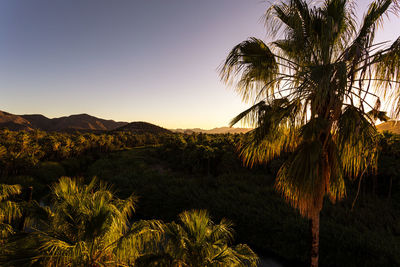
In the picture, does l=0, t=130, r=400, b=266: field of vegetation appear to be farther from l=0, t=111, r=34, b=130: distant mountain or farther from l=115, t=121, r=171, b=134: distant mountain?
l=115, t=121, r=171, b=134: distant mountain

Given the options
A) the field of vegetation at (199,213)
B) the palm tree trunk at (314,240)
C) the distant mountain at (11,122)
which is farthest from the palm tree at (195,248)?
the distant mountain at (11,122)

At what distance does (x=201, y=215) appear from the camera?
5.61 m

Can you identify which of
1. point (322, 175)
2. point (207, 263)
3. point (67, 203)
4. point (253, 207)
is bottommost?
point (253, 207)

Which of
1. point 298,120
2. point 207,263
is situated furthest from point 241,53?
point 207,263

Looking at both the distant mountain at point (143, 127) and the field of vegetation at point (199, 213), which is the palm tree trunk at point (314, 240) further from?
the distant mountain at point (143, 127)

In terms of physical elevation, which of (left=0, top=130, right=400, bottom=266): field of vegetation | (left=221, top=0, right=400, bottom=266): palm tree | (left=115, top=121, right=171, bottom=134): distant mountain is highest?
(left=115, top=121, right=171, bottom=134): distant mountain

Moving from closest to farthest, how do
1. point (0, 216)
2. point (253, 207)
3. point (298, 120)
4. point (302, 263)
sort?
point (298, 120) → point (0, 216) → point (302, 263) → point (253, 207)

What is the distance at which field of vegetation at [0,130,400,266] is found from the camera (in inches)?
179

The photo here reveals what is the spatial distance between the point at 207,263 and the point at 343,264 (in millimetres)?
15073

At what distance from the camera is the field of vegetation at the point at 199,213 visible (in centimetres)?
455

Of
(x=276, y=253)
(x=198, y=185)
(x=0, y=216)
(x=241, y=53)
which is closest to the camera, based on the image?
(x=241, y=53)

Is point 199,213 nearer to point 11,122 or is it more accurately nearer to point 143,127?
point 143,127

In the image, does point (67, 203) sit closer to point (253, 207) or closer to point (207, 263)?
point (207, 263)

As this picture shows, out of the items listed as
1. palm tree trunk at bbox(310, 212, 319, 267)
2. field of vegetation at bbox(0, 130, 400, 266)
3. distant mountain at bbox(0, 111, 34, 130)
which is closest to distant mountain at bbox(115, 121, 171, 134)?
distant mountain at bbox(0, 111, 34, 130)
